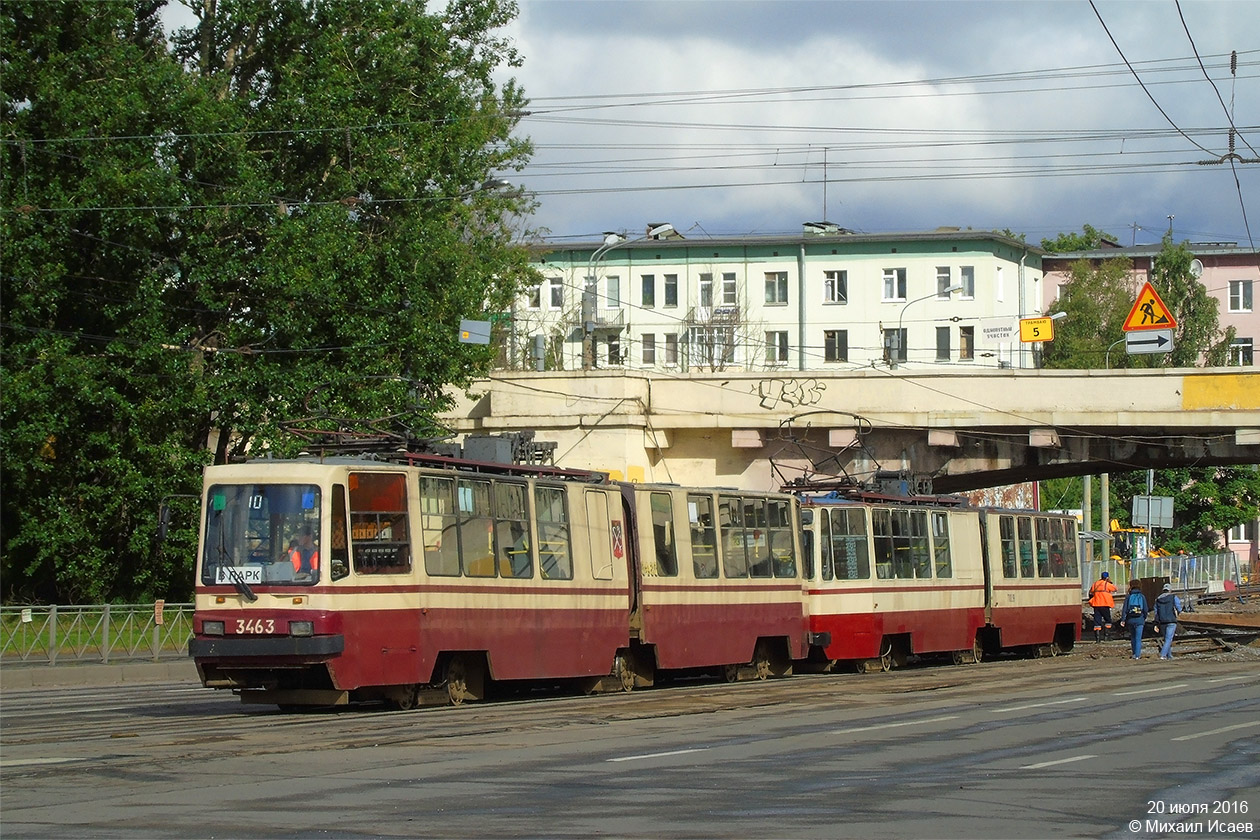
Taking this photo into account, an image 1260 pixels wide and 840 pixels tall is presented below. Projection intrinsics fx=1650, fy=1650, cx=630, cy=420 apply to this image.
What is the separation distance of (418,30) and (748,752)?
2446 centimetres

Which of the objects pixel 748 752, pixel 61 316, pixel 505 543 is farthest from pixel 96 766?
pixel 61 316

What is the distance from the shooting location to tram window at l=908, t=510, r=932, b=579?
2748cm

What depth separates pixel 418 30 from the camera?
1344 inches

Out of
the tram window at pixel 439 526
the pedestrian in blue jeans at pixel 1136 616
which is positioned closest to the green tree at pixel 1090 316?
the pedestrian in blue jeans at pixel 1136 616

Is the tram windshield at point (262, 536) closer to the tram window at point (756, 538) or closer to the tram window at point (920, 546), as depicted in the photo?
the tram window at point (756, 538)

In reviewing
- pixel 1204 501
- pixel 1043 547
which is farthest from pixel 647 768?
pixel 1204 501

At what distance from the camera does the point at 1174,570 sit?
58.1m

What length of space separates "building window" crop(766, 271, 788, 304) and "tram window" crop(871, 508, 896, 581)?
55094mm

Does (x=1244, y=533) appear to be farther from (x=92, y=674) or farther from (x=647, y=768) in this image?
(x=647, y=768)

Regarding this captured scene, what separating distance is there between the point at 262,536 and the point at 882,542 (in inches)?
507

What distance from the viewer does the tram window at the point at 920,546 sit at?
27.5 meters

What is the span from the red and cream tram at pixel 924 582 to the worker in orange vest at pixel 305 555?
10610mm

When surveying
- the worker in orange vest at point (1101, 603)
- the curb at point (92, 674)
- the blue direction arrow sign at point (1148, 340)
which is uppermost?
the blue direction arrow sign at point (1148, 340)

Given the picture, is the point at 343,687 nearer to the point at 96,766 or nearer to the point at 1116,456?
the point at 96,766
